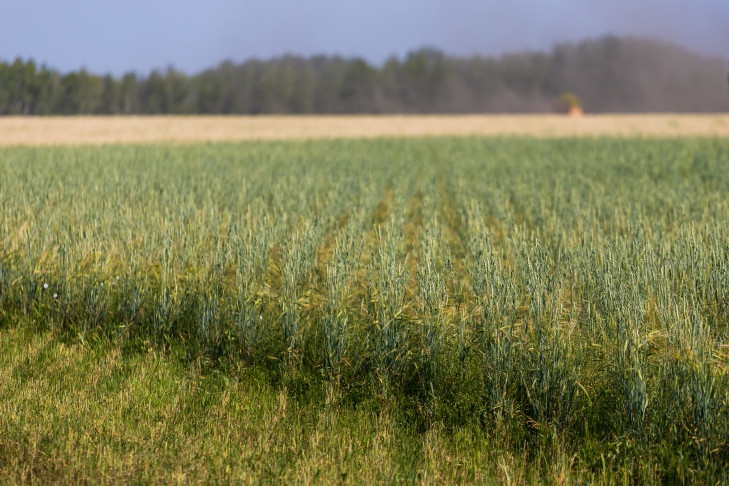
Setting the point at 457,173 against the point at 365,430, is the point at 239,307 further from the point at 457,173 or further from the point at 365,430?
the point at 457,173

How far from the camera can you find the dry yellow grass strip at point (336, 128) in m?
38.1

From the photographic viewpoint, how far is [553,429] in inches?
158

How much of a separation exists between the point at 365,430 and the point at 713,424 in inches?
75.5

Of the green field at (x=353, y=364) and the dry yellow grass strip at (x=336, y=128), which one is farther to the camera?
the dry yellow grass strip at (x=336, y=128)

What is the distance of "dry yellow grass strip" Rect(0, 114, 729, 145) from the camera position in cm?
3809

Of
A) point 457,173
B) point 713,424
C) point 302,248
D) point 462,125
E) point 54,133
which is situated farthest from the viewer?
point 462,125

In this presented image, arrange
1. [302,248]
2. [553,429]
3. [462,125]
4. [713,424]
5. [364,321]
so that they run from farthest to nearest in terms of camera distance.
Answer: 1. [462,125]
2. [302,248]
3. [364,321]
4. [553,429]
5. [713,424]

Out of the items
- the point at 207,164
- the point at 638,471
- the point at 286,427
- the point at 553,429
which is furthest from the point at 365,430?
the point at 207,164

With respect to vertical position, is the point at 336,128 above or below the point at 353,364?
above

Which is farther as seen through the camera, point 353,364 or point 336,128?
point 336,128

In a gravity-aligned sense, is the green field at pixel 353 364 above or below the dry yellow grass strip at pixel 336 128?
below

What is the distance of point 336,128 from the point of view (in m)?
45.8

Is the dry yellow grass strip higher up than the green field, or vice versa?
the dry yellow grass strip

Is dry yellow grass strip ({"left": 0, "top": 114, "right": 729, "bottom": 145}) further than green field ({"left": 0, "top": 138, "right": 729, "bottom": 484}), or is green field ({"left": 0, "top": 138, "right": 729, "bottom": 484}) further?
dry yellow grass strip ({"left": 0, "top": 114, "right": 729, "bottom": 145})
